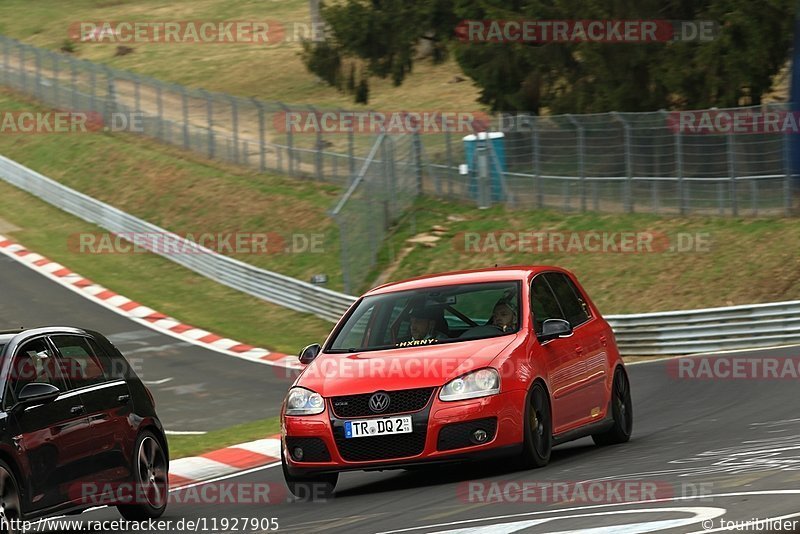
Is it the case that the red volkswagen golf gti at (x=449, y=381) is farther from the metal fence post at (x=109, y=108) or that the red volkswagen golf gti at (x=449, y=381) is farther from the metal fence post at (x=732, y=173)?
the metal fence post at (x=109, y=108)

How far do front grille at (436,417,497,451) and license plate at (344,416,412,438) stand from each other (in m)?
0.25

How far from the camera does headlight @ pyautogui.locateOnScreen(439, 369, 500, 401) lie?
403 inches

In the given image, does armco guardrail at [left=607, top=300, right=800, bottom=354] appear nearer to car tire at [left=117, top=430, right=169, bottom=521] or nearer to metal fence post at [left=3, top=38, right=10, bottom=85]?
car tire at [left=117, top=430, right=169, bottom=521]

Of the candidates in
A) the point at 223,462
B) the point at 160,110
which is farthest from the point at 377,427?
the point at 160,110

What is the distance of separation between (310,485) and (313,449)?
50 cm

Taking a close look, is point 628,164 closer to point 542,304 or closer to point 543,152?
point 543,152

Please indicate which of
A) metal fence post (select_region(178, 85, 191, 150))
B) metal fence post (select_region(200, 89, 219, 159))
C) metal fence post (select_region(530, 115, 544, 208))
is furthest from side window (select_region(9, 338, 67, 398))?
metal fence post (select_region(178, 85, 191, 150))

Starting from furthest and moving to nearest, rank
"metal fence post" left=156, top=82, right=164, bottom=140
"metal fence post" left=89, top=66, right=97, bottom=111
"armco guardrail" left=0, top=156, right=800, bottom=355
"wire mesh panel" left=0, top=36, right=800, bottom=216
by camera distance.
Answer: "metal fence post" left=89, top=66, right=97, bottom=111, "metal fence post" left=156, top=82, right=164, bottom=140, "wire mesh panel" left=0, top=36, right=800, bottom=216, "armco guardrail" left=0, top=156, right=800, bottom=355

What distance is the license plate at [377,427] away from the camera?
1018cm

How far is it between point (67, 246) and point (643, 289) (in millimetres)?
16678

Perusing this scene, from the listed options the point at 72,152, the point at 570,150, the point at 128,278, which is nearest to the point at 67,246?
the point at 128,278

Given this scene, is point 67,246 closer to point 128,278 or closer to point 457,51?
point 128,278

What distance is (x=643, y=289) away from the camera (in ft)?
84.9

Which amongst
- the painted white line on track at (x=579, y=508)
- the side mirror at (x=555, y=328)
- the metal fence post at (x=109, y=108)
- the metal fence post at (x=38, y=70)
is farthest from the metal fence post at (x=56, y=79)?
the painted white line on track at (x=579, y=508)
